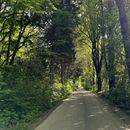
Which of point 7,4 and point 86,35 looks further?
point 86,35

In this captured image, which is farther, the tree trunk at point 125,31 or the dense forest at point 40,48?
the tree trunk at point 125,31

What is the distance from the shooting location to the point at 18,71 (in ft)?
74.0

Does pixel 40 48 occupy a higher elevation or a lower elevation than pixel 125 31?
higher

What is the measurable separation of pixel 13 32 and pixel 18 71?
7477 millimetres

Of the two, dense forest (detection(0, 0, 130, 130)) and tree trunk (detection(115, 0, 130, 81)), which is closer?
dense forest (detection(0, 0, 130, 130))

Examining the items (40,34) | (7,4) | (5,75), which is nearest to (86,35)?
(40,34)

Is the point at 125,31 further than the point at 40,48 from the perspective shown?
No

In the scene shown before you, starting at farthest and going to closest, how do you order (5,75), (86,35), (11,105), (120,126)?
1. (86,35)
2. (5,75)
3. (11,105)
4. (120,126)

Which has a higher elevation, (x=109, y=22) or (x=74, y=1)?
(x=74, y=1)

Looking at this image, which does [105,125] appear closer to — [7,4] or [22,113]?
[22,113]

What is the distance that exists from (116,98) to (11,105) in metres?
12.1

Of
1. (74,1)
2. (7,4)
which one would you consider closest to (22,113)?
(7,4)

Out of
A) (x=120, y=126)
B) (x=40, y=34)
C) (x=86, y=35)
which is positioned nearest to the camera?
(x=120, y=126)

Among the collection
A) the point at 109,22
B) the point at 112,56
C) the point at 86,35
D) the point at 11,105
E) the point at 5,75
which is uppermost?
the point at 86,35
